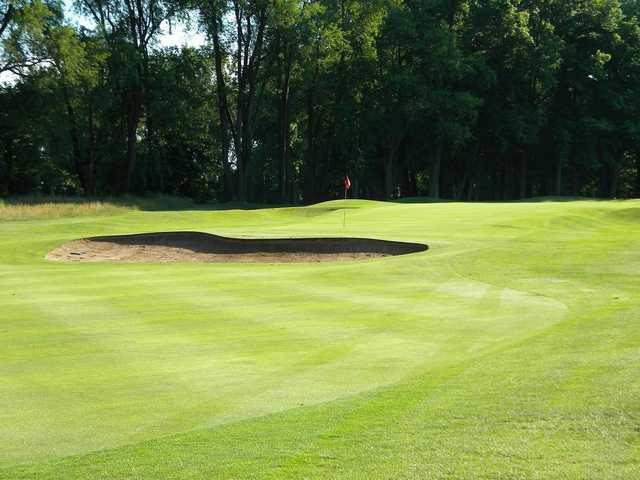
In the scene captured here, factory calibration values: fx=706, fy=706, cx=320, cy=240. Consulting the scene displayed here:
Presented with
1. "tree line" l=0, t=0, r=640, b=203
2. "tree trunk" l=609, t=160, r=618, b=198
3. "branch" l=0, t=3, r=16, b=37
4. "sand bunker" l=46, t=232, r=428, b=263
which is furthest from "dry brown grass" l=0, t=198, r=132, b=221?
"tree trunk" l=609, t=160, r=618, b=198

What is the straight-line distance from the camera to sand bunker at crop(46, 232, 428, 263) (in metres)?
23.3

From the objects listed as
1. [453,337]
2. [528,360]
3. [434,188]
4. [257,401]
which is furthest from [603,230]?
[434,188]

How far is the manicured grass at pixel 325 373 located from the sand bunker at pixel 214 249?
554 centimetres

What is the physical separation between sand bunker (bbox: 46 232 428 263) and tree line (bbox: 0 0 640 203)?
25.2 metres

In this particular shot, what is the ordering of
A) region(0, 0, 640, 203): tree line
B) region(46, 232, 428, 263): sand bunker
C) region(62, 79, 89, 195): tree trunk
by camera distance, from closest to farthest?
region(46, 232, 428, 263): sand bunker < region(62, 79, 89, 195): tree trunk < region(0, 0, 640, 203): tree line

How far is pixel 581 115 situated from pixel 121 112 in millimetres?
41427

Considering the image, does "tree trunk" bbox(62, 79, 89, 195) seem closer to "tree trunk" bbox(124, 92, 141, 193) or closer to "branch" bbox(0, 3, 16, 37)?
"tree trunk" bbox(124, 92, 141, 193)

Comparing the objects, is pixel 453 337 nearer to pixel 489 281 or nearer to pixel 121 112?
pixel 489 281

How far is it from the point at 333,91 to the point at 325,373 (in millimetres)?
58683

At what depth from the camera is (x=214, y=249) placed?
83.0 ft

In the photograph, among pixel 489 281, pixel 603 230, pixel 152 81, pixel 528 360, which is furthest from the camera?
pixel 152 81

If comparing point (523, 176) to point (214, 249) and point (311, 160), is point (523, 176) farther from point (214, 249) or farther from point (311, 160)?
point (214, 249)

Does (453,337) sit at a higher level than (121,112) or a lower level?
lower

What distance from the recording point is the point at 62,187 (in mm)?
70938
